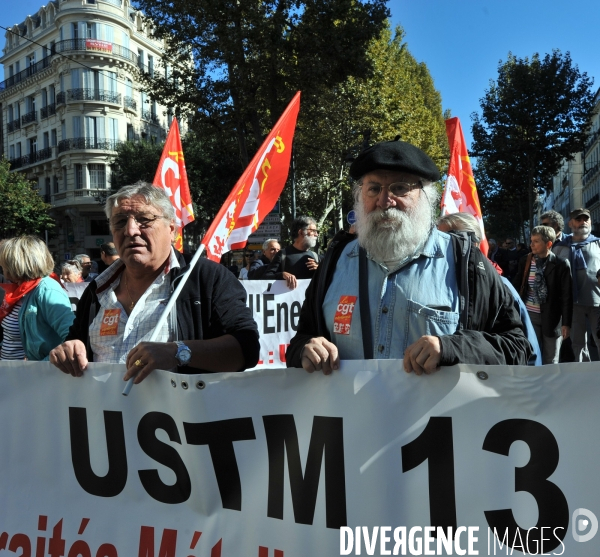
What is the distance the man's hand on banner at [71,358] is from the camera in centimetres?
248

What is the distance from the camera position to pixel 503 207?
117 feet

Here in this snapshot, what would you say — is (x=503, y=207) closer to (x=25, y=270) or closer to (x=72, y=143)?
(x=72, y=143)

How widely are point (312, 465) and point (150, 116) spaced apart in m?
49.5

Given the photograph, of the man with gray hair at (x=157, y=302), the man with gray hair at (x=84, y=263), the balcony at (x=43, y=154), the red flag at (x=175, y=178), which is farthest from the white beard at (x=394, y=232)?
the balcony at (x=43, y=154)

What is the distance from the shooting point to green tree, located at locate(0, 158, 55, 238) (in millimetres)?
34906

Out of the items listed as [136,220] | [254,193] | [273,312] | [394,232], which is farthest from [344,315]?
[273,312]

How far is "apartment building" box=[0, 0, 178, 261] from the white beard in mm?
40103

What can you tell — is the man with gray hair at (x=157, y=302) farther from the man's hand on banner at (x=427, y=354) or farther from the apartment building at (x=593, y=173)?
the apartment building at (x=593, y=173)

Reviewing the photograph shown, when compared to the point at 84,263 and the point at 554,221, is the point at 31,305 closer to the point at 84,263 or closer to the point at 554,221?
the point at 554,221

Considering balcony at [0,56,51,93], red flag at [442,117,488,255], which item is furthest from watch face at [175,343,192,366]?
balcony at [0,56,51,93]

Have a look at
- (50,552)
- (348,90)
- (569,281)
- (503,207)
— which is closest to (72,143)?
(348,90)

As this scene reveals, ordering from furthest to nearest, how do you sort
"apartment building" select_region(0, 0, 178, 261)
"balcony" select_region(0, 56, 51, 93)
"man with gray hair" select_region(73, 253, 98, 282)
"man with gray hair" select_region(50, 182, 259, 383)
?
"balcony" select_region(0, 56, 51, 93), "apartment building" select_region(0, 0, 178, 261), "man with gray hair" select_region(73, 253, 98, 282), "man with gray hair" select_region(50, 182, 259, 383)

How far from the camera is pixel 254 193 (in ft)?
14.4

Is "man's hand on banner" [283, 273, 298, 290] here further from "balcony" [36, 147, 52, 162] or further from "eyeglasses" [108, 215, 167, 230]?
"balcony" [36, 147, 52, 162]
